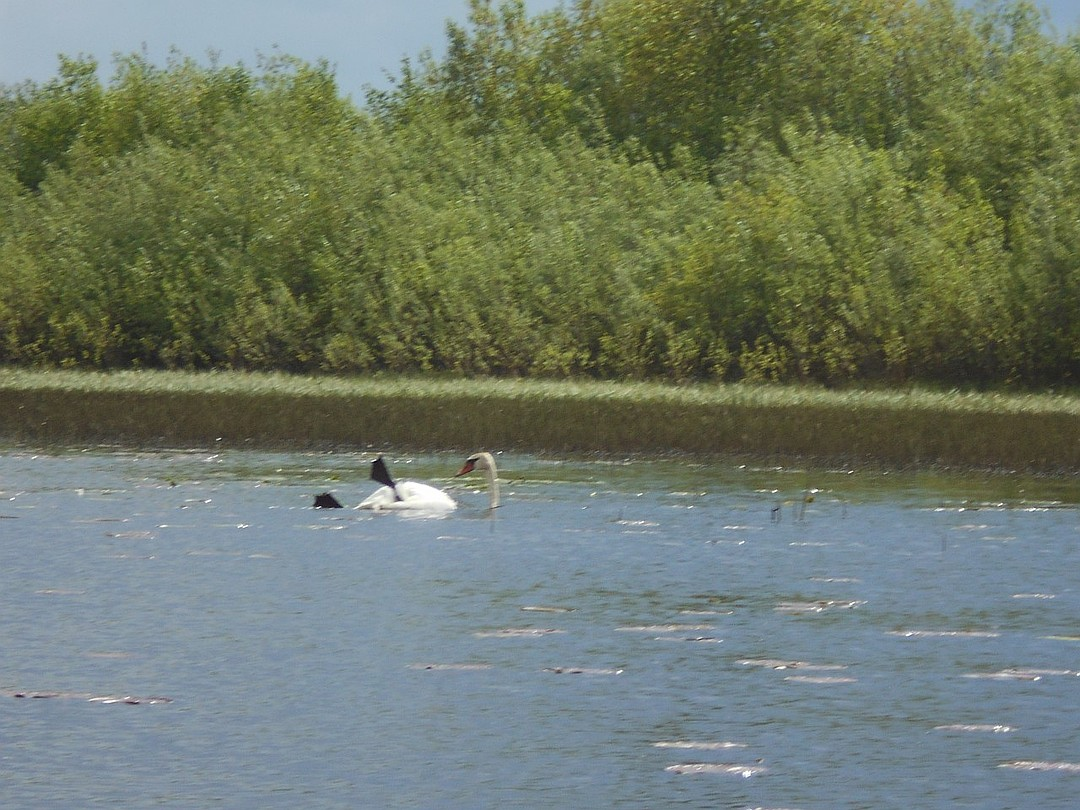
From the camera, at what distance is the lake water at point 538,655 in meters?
7.27

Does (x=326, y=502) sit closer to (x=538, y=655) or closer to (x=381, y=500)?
(x=381, y=500)

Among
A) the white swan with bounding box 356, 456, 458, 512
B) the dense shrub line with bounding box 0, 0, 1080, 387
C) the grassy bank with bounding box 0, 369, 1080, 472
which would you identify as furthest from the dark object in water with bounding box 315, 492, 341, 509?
the dense shrub line with bounding box 0, 0, 1080, 387

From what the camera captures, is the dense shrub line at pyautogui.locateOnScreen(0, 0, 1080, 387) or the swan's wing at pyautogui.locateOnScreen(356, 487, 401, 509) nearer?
the swan's wing at pyautogui.locateOnScreen(356, 487, 401, 509)

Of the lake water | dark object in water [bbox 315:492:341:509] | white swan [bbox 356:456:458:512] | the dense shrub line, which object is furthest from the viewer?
the dense shrub line

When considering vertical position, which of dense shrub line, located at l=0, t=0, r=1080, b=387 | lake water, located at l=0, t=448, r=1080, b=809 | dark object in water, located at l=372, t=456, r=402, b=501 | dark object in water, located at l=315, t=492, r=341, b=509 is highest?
dense shrub line, located at l=0, t=0, r=1080, b=387

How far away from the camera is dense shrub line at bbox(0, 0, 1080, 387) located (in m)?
34.5

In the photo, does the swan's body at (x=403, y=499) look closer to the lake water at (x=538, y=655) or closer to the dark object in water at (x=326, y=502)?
the dark object in water at (x=326, y=502)

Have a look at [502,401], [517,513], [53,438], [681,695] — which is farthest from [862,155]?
[681,695]

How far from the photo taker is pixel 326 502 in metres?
17.0

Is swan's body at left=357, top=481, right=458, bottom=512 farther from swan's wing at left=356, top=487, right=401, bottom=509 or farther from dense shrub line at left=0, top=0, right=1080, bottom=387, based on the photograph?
dense shrub line at left=0, top=0, right=1080, bottom=387

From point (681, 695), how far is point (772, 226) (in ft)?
89.1

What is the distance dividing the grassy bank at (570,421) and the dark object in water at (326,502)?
27.9 feet

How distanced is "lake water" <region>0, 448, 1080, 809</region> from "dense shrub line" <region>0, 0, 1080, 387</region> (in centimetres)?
1677

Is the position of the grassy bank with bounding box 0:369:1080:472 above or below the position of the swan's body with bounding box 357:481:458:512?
above
